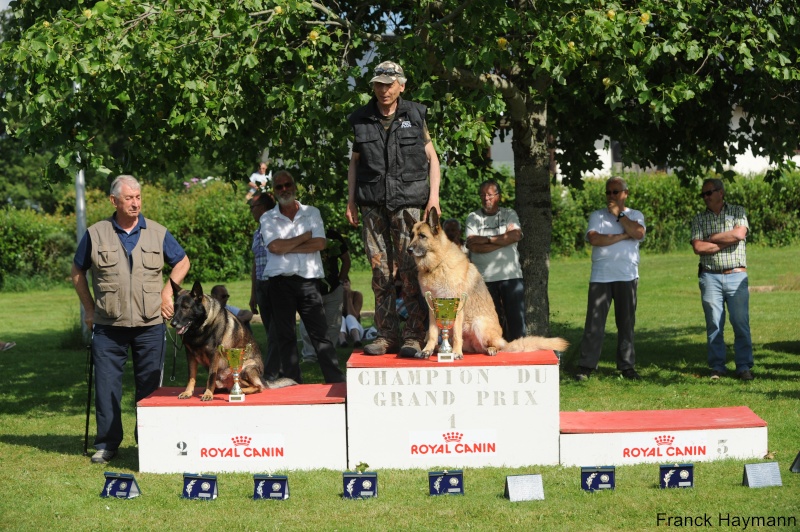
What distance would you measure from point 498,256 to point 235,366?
3682 mm

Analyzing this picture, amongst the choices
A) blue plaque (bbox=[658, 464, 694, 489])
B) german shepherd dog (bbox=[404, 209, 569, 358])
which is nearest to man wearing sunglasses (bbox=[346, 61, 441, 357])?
german shepherd dog (bbox=[404, 209, 569, 358])

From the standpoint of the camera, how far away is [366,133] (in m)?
6.89

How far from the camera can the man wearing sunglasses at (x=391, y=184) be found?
686cm

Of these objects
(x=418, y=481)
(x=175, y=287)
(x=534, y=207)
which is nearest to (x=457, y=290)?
(x=418, y=481)

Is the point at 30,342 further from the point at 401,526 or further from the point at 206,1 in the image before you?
the point at 401,526

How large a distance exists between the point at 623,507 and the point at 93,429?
4.92m

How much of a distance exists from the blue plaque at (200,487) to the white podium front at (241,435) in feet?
2.17

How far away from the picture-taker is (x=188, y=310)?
263 inches

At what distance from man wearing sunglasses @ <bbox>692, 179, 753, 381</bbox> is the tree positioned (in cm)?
77

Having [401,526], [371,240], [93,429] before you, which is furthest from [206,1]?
[401,526]

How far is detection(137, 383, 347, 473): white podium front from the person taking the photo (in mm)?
6668

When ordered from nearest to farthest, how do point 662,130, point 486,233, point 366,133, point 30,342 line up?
1. point 366,133
2. point 486,233
3. point 662,130
4. point 30,342

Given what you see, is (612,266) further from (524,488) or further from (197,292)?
(197,292)

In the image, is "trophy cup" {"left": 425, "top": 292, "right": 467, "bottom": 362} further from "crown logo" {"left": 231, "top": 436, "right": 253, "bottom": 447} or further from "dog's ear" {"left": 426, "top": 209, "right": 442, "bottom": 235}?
"crown logo" {"left": 231, "top": 436, "right": 253, "bottom": 447}
